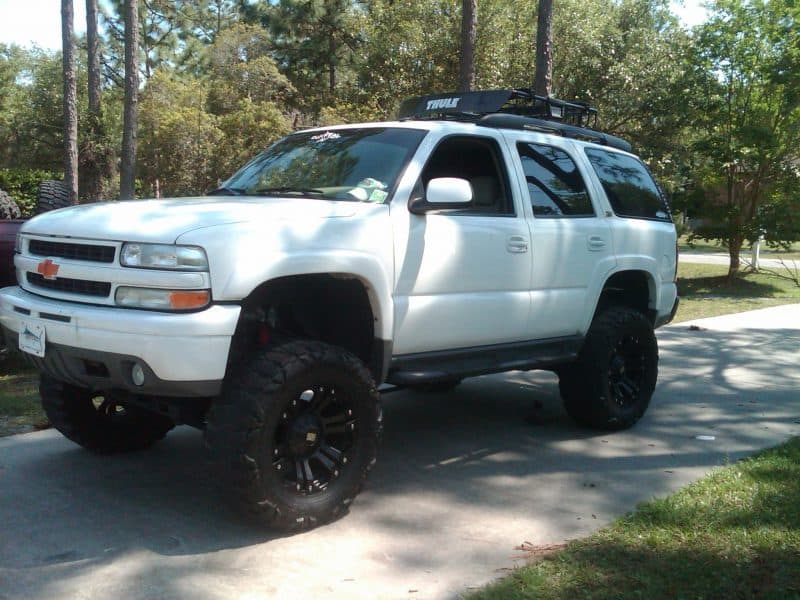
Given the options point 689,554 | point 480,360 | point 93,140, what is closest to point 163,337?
point 480,360

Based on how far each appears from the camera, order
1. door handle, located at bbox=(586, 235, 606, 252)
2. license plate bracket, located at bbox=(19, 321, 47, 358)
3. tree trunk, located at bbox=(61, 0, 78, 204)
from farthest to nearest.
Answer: tree trunk, located at bbox=(61, 0, 78, 204)
door handle, located at bbox=(586, 235, 606, 252)
license plate bracket, located at bbox=(19, 321, 47, 358)

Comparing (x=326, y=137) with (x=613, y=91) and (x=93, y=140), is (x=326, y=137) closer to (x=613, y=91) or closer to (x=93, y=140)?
(x=613, y=91)

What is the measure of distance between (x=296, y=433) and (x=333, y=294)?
2.73 feet

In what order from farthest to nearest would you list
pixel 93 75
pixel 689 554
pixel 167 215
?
pixel 93 75, pixel 167 215, pixel 689 554

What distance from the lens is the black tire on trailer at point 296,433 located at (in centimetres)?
400

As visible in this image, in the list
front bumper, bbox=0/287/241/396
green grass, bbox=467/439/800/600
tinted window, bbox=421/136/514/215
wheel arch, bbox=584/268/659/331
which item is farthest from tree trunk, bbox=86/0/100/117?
green grass, bbox=467/439/800/600

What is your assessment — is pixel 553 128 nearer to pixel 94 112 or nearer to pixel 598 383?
pixel 598 383

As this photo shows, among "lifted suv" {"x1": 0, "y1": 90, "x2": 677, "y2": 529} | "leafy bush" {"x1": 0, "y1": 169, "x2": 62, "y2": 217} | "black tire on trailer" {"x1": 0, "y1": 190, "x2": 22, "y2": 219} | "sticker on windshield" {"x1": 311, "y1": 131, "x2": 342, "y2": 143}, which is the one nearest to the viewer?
"lifted suv" {"x1": 0, "y1": 90, "x2": 677, "y2": 529}

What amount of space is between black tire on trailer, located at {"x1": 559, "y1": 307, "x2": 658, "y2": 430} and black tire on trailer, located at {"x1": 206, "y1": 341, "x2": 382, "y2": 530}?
2.14 meters

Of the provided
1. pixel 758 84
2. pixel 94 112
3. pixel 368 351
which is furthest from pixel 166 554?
pixel 94 112

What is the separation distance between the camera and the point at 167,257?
390 cm

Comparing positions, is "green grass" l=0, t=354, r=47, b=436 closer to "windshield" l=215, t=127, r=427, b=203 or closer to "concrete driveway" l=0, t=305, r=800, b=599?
"concrete driveway" l=0, t=305, r=800, b=599

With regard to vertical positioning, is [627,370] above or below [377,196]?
below

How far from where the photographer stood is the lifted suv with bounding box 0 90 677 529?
3949mm
